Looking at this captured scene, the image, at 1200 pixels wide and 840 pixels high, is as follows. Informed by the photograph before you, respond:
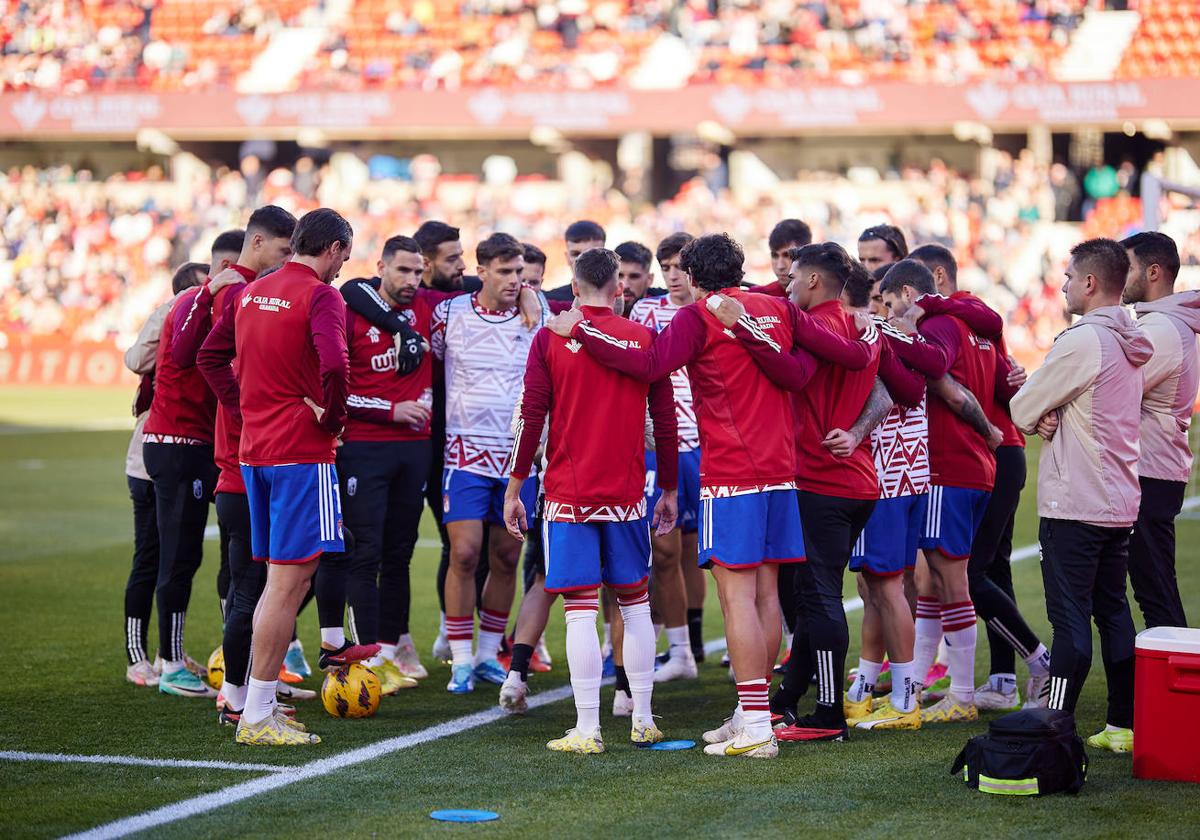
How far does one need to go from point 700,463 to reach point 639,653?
94 cm

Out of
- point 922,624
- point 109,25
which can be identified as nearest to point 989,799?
point 922,624

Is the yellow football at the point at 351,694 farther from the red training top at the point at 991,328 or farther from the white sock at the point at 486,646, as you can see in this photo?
the red training top at the point at 991,328

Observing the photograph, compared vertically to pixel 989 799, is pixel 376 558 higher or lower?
higher

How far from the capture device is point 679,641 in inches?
316

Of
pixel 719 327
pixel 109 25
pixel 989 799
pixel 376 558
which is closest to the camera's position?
pixel 989 799

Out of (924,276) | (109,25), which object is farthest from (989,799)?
(109,25)

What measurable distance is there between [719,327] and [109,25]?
32411 millimetres

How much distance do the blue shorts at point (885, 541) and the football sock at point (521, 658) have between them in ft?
5.02

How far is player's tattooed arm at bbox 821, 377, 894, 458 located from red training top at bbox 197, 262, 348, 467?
205cm

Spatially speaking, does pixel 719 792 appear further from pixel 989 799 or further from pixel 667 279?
pixel 667 279

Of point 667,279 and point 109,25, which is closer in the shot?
point 667,279

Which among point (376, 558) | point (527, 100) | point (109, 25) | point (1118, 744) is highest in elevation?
point (109, 25)

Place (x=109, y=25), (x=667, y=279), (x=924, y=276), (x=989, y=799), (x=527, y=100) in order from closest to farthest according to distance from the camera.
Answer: (x=989, y=799)
(x=924, y=276)
(x=667, y=279)
(x=527, y=100)
(x=109, y=25)

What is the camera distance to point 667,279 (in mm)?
8086
